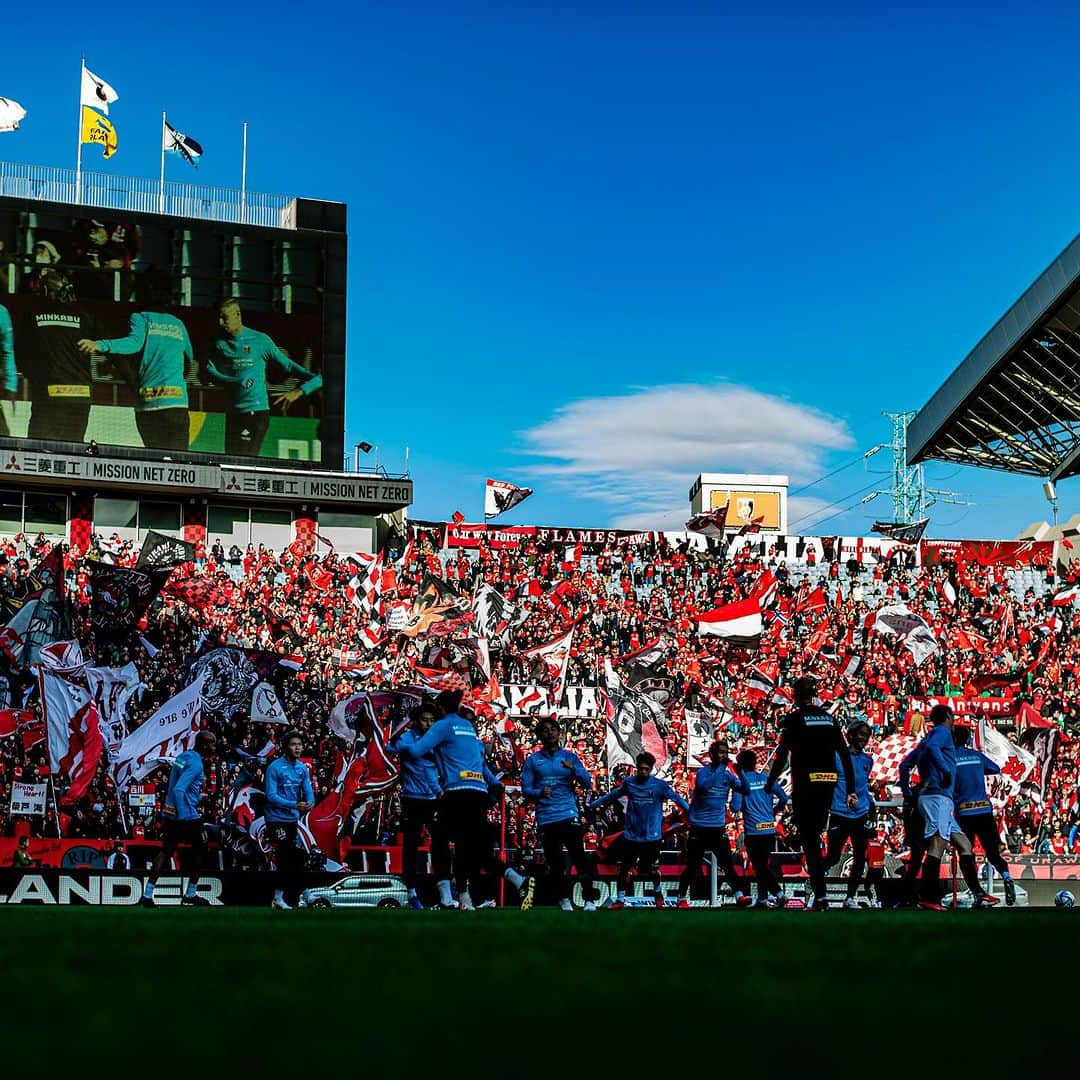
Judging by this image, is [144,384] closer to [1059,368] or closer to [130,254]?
[130,254]


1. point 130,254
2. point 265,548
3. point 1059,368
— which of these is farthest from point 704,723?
point 130,254

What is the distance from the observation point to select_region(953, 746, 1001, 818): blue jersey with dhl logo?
17.8 m

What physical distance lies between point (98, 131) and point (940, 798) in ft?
115

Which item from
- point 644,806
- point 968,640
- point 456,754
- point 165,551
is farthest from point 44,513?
point 456,754

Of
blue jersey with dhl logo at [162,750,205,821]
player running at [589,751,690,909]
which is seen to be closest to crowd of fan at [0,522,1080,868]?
player running at [589,751,690,909]

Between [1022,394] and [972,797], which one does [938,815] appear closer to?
[972,797]

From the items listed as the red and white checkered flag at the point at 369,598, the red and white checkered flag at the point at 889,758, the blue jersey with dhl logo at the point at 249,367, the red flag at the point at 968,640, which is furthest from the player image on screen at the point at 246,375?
the red and white checkered flag at the point at 889,758

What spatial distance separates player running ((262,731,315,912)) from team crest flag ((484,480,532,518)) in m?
27.1

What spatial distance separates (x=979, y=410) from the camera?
46000mm

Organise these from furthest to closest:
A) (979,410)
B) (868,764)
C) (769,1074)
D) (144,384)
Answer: (979,410), (144,384), (868,764), (769,1074)

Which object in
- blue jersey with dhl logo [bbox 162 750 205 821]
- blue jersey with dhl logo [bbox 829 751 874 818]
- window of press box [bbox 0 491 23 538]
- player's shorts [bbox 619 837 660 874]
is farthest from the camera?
window of press box [bbox 0 491 23 538]

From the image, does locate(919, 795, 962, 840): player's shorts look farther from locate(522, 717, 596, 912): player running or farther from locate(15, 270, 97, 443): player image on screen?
locate(15, 270, 97, 443): player image on screen

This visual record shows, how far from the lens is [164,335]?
4144 centimetres

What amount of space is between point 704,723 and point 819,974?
27.7 m
